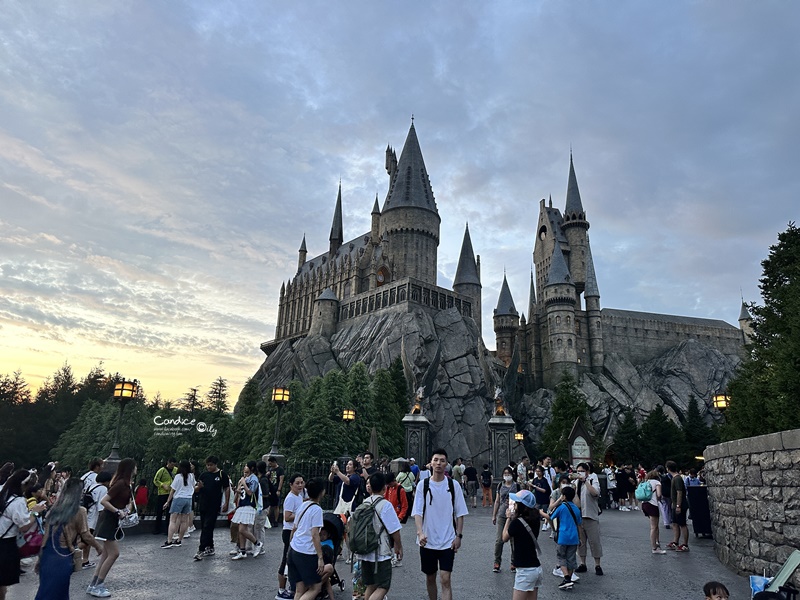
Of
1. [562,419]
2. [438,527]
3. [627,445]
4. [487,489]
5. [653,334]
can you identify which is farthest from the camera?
[653,334]

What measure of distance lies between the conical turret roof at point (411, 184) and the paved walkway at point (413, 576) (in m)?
73.6

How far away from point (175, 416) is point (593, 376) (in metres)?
57.9

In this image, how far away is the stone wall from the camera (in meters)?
7.06

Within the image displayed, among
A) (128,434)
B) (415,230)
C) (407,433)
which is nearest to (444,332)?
(415,230)

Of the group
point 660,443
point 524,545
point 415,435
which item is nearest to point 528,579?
point 524,545

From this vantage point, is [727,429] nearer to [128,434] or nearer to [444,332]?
[444,332]

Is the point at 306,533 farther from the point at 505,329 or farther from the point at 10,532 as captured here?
the point at 505,329

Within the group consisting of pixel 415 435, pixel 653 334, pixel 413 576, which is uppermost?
pixel 653 334

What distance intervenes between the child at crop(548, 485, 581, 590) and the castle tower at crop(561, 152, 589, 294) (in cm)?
8357

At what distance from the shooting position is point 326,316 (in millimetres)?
75062

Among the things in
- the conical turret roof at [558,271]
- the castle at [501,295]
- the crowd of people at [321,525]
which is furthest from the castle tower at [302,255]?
the crowd of people at [321,525]

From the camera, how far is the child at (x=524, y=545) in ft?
19.5

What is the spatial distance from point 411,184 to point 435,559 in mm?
80972

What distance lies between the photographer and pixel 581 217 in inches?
3679
